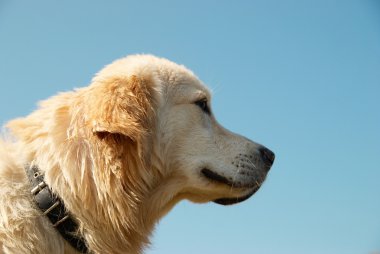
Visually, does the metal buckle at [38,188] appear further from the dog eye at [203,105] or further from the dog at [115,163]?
the dog eye at [203,105]

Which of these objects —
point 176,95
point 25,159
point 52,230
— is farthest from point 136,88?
point 52,230

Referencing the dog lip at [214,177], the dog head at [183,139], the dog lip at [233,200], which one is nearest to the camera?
the dog head at [183,139]

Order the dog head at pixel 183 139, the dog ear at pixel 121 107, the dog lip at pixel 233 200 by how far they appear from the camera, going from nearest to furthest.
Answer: the dog ear at pixel 121 107 → the dog head at pixel 183 139 → the dog lip at pixel 233 200

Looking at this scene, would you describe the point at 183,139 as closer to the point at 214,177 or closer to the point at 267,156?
the point at 214,177

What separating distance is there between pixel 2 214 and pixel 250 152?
229 cm

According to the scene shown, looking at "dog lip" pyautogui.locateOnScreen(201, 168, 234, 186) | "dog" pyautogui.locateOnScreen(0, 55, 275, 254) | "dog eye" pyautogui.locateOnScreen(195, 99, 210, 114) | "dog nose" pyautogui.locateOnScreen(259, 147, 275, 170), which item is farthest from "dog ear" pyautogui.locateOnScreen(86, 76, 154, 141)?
"dog nose" pyautogui.locateOnScreen(259, 147, 275, 170)

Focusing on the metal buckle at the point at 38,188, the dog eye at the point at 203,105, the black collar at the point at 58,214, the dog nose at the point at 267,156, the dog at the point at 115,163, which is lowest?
the black collar at the point at 58,214

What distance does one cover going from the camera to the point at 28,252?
3.39 meters

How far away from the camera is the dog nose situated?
4625 mm

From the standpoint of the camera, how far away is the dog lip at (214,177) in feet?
14.1

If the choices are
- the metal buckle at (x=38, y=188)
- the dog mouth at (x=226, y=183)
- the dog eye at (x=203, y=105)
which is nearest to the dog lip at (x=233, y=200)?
the dog mouth at (x=226, y=183)

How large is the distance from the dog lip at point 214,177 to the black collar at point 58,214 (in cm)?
128

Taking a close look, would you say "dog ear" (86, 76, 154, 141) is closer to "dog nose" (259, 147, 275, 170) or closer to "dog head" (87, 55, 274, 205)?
"dog head" (87, 55, 274, 205)

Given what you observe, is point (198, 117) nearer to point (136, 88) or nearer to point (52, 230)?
point (136, 88)
